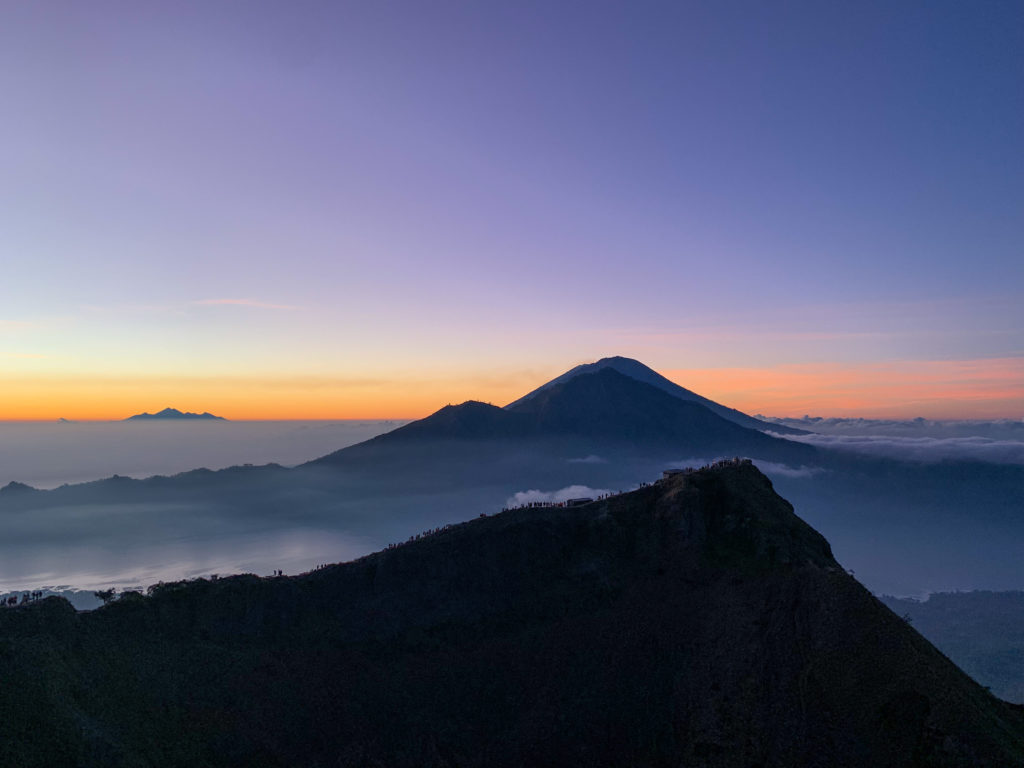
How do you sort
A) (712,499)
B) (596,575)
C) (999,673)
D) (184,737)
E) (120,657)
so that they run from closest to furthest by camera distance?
(184,737), (120,657), (596,575), (712,499), (999,673)

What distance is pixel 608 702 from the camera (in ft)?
133

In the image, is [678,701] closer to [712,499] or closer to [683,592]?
[683,592]

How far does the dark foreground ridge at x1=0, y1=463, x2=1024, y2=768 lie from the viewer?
3394 cm

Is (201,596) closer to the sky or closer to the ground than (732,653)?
closer to the sky

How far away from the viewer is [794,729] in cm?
3547

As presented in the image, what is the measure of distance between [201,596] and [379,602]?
13.6 m

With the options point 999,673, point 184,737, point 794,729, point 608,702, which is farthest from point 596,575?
point 999,673

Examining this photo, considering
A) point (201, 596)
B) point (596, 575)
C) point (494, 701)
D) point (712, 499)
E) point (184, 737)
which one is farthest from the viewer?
point (712, 499)

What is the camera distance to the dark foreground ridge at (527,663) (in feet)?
111

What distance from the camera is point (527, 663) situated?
4375 centimetres

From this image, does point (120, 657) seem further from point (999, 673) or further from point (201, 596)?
point (999, 673)

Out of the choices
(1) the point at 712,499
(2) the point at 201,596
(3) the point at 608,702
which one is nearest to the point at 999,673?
(1) the point at 712,499

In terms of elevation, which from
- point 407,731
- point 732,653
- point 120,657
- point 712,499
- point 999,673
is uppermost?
point 712,499

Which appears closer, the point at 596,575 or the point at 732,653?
the point at 732,653
